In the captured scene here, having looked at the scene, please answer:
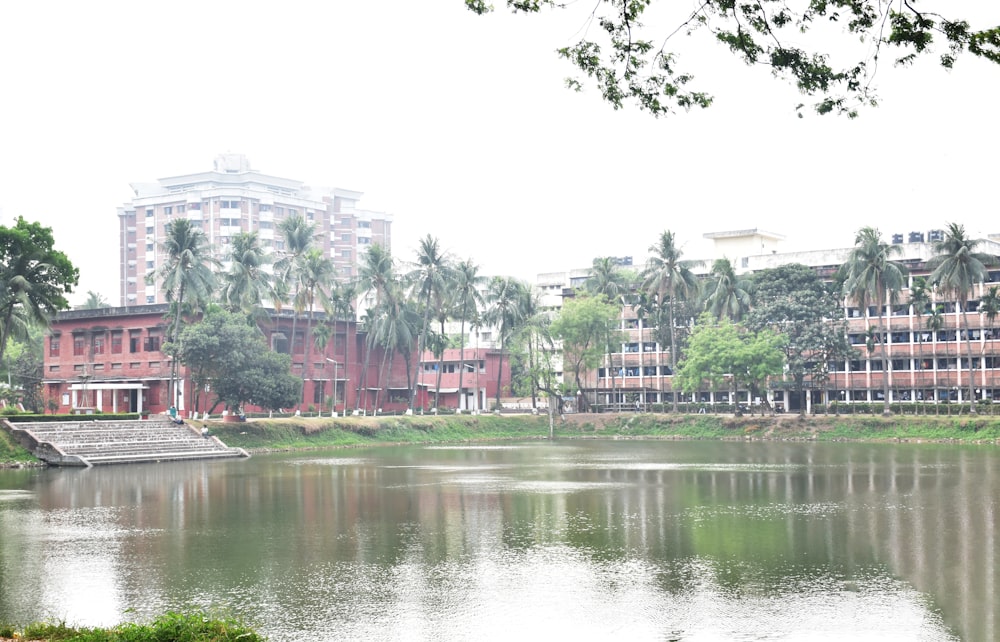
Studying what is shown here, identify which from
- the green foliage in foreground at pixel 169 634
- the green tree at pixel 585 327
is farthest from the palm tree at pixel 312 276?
the green foliage in foreground at pixel 169 634

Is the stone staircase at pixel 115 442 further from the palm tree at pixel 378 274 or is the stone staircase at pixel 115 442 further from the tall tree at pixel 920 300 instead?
the tall tree at pixel 920 300

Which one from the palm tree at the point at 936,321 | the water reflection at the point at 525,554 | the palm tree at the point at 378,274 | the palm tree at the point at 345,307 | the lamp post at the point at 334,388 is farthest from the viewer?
the palm tree at the point at 345,307

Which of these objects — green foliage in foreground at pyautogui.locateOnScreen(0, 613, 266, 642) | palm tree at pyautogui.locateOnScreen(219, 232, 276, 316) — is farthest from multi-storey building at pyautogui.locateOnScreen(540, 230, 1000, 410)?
green foliage in foreground at pyautogui.locateOnScreen(0, 613, 266, 642)

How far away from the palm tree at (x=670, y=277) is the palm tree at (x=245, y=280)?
3043 cm

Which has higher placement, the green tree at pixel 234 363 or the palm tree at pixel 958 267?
the palm tree at pixel 958 267

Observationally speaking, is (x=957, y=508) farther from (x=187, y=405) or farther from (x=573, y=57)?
(x=187, y=405)

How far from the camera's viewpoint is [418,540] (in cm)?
2298

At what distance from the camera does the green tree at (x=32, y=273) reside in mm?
51469

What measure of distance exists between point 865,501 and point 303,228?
55.2 metres

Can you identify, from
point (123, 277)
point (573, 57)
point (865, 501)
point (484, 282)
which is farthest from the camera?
point (123, 277)

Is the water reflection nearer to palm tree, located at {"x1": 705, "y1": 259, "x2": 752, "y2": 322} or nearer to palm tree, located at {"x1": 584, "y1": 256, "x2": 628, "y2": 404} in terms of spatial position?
palm tree, located at {"x1": 705, "y1": 259, "x2": 752, "y2": 322}

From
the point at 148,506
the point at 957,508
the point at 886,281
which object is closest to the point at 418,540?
the point at 148,506

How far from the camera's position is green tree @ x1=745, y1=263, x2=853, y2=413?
78.4 m

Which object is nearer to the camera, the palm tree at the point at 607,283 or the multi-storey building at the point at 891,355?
the multi-storey building at the point at 891,355
